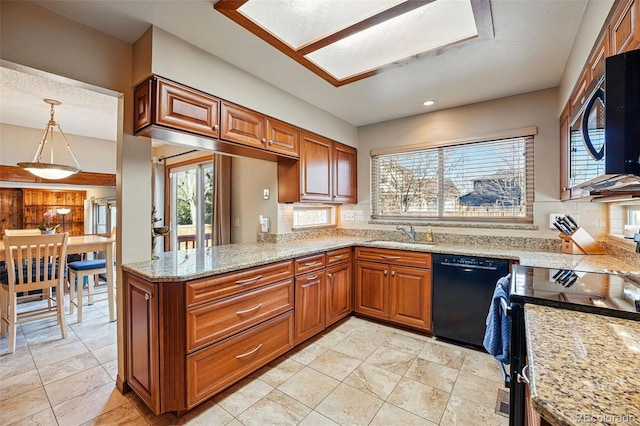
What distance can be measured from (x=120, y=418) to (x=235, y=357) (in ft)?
2.33

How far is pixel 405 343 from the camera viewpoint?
268 centimetres

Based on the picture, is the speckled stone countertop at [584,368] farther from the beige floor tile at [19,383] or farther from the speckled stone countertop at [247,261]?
the beige floor tile at [19,383]

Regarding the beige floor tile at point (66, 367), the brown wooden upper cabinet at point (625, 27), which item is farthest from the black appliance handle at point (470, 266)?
the beige floor tile at point (66, 367)

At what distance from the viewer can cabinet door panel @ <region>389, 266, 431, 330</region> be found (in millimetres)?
2797

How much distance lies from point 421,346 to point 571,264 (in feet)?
4.42

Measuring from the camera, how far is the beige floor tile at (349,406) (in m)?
1.73

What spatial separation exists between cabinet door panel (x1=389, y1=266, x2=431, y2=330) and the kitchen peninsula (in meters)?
0.41

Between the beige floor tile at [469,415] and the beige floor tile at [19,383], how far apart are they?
2810 mm

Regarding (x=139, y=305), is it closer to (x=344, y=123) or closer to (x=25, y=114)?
(x=344, y=123)

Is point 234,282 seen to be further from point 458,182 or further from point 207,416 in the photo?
point 458,182

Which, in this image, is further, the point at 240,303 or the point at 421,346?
the point at 421,346

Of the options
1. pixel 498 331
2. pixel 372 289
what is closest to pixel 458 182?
pixel 372 289

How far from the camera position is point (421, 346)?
2629mm

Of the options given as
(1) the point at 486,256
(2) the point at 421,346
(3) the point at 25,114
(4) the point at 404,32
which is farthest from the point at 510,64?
(3) the point at 25,114
